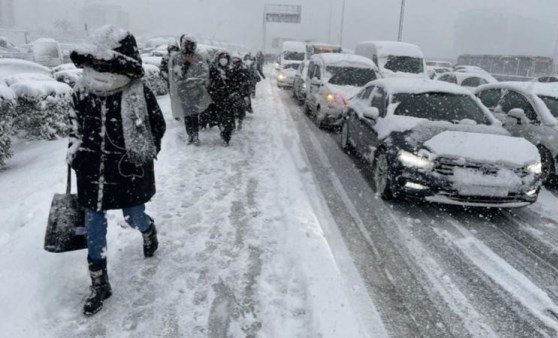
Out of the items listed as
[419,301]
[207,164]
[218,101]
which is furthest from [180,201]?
[218,101]

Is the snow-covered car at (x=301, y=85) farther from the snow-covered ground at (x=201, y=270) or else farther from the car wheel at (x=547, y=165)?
the snow-covered ground at (x=201, y=270)

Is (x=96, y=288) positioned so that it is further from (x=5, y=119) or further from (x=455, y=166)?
(x=5, y=119)

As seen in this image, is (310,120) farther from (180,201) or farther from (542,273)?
(542,273)

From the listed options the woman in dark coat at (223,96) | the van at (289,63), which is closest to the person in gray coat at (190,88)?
the woman in dark coat at (223,96)

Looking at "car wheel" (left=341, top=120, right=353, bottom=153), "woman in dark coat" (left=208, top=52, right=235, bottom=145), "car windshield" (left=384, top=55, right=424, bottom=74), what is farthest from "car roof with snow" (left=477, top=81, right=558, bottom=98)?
"car windshield" (left=384, top=55, right=424, bottom=74)

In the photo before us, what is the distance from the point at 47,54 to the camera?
988 inches

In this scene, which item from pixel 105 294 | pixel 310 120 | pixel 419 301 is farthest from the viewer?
pixel 310 120

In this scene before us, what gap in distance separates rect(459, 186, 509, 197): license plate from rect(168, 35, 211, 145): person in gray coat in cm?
518

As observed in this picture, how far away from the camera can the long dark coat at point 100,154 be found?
3182mm

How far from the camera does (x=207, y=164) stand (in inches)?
293

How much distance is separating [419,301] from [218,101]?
20.3 ft

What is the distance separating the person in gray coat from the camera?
28.4 feet

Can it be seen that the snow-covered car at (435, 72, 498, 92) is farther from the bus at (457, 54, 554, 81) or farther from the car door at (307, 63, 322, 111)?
the bus at (457, 54, 554, 81)

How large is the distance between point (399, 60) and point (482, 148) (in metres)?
11.4
